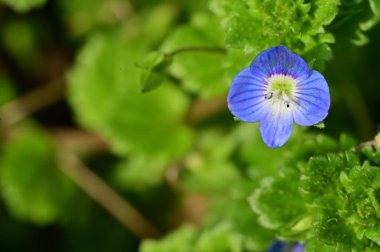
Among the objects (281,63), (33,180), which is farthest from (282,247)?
(33,180)

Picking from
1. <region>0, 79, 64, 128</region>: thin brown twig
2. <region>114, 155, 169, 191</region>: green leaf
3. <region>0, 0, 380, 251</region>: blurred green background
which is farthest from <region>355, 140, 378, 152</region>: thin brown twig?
<region>0, 79, 64, 128</region>: thin brown twig

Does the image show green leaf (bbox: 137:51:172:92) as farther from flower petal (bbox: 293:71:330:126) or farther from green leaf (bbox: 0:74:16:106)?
green leaf (bbox: 0:74:16:106)

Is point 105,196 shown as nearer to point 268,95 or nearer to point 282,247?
point 282,247

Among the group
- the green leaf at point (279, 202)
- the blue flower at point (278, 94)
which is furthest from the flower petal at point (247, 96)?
the green leaf at point (279, 202)

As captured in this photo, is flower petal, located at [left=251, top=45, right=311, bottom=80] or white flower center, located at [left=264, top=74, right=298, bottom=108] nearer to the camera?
flower petal, located at [left=251, top=45, right=311, bottom=80]

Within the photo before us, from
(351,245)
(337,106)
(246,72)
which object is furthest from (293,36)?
(337,106)
